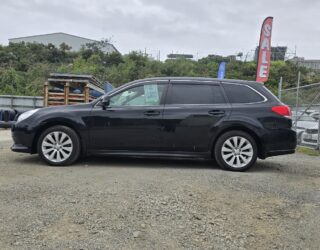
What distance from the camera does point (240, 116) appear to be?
22.2 feet

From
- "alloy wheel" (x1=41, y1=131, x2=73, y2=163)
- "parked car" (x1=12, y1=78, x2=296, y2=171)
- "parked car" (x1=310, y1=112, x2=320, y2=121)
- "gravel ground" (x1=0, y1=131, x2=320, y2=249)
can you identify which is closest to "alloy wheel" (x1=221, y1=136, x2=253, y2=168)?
"parked car" (x1=12, y1=78, x2=296, y2=171)

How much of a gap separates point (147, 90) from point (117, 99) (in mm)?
544

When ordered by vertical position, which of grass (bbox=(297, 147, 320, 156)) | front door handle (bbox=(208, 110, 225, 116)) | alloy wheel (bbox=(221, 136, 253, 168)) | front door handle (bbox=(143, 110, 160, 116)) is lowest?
grass (bbox=(297, 147, 320, 156))

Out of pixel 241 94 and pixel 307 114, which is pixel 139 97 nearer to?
pixel 241 94

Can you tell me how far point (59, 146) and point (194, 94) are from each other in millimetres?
2458

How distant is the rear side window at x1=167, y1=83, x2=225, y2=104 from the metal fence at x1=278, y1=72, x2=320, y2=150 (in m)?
5.00

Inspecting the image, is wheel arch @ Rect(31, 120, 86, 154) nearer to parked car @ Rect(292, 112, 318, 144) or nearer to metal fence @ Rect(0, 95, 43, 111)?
A: parked car @ Rect(292, 112, 318, 144)

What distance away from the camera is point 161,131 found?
22.2 ft

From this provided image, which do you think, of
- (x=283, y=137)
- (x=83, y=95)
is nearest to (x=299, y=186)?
(x=283, y=137)

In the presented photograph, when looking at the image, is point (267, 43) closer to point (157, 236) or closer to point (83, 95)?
point (83, 95)

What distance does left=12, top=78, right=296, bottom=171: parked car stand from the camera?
6730 millimetres

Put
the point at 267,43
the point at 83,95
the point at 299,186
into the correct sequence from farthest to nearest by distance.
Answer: the point at 83,95 < the point at 267,43 < the point at 299,186

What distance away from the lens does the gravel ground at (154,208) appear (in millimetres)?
3689

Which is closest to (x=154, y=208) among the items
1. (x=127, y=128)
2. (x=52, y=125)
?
(x=127, y=128)
